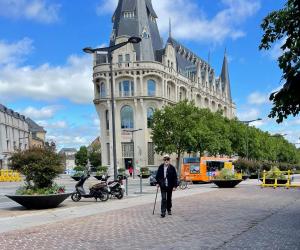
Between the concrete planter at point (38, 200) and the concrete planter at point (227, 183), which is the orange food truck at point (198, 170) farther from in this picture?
the concrete planter at point (38, 200)

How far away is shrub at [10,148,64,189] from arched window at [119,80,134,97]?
212 feet

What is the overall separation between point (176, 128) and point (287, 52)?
47971 millimetres

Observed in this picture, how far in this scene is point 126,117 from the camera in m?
81.4

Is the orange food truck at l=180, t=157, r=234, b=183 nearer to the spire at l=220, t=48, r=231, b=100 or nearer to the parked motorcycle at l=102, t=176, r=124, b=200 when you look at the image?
the parked motorcycle at l=102, t=176, r=124, b=200

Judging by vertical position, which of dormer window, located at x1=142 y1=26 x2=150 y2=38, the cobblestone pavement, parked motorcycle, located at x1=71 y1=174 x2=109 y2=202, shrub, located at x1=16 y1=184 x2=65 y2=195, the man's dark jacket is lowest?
the cobblestone pavement

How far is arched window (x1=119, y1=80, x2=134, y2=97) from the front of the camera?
263 feet

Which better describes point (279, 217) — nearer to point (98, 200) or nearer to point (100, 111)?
point (98, 200)

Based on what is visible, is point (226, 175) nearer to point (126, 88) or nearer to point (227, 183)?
point (227, 183)

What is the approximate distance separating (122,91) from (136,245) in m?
72.8

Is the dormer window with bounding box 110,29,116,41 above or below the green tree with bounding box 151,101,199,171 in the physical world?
above

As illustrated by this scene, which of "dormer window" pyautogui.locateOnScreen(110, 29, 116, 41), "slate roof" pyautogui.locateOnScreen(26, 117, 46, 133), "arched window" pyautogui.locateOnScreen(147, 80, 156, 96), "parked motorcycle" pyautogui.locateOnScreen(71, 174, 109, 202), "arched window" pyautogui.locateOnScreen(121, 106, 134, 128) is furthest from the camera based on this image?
"slate roof" pyautogui.locateOnScreen(26, 117, 46, 133)

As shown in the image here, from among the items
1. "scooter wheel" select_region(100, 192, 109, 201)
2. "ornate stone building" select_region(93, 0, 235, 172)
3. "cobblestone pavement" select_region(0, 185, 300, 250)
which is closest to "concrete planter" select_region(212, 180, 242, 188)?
"scooter wheel" select_region(100, 192, 109, 201)

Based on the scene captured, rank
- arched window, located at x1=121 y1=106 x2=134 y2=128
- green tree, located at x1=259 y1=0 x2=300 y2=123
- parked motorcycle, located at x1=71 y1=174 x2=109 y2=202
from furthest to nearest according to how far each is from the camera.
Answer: arched window, located at x1=121 y1=106 x2=134 y2=128, parked motorcycle, located at x1=71 y1=174 x2=109 y2=202, green tree, located at x1=259 y1=0 x2=300 y2=123

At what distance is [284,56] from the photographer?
25.8 ft
